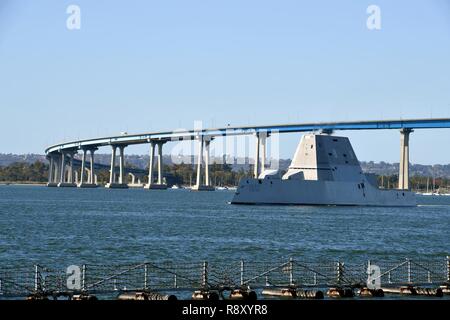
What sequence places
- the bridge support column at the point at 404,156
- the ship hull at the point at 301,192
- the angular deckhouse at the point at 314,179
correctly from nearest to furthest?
the angular deckhouse at the point at 314,179, the ship hull at the point at 301,192, the bridge support column at the point at 404,156

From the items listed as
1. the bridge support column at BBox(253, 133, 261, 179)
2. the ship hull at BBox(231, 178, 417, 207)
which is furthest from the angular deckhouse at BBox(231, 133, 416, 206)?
the bridge support column at BBox(253, 133, 261, 179)

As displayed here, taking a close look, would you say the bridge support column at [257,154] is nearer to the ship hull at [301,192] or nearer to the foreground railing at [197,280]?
the ship hull at [301,192]

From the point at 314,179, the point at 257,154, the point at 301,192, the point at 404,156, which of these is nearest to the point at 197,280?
the point at 301,192

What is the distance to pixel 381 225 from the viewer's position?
7262 centimetres

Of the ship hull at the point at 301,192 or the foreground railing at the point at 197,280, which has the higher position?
the ship hull at the point at 301,192

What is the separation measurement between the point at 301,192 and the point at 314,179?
6.45 feet

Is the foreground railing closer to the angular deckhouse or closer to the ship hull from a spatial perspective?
the angular deckhouse

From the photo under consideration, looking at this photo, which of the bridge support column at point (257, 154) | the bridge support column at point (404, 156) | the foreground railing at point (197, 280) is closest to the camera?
the foreground railing at point (197, 280)

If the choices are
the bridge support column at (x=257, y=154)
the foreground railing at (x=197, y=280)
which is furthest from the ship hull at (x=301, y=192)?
the foreground railing at (x=197, y=280)

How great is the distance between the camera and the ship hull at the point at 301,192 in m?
102

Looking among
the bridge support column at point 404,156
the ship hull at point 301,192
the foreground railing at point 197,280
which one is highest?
the bridge support column at point 404,156

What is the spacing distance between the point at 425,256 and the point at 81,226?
2694 centimetres

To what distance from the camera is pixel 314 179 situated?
102375 millimetres
